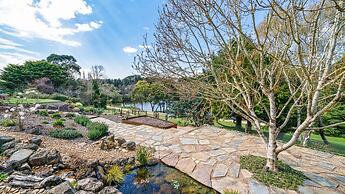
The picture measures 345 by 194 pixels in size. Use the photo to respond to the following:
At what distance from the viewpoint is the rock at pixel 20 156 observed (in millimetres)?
4070

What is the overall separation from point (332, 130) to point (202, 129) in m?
8.61

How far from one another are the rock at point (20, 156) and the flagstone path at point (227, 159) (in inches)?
129

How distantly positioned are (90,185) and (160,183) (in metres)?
1.49

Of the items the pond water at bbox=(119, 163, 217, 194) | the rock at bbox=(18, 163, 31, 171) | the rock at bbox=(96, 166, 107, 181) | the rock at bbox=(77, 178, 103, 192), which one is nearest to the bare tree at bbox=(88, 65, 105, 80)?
the rock at bbox=(18, 163, 31, 171)

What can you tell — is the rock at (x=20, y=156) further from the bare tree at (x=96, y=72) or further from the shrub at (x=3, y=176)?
the bare tree at (x=96, y=72)

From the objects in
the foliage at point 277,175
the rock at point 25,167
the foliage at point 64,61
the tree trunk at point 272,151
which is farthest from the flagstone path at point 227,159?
the foliage at point 64,61

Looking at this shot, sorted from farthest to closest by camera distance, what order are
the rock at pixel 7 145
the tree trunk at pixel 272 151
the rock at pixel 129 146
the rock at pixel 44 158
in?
the rock at pixel 129 146 → the rock at pixel 7 145 → the rock at pixel 44 158 → the tree trunk at pixel 272 151

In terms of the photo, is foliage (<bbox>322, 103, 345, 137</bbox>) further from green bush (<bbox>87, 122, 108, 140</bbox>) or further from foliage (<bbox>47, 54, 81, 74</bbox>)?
foliage (<bbox>47, 54, 81, 74</bbox>)

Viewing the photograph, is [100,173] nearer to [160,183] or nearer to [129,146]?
[160,183]

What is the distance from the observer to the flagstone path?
159 inches

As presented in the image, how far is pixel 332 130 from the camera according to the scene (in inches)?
437

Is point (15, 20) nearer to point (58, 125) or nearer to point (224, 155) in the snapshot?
point (58, 125)

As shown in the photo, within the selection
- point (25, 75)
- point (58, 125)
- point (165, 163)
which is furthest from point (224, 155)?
point (25, 75)

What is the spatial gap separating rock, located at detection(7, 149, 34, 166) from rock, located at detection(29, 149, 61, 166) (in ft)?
0.38
